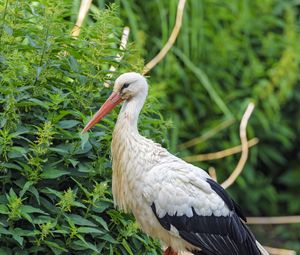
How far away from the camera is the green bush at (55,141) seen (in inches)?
193

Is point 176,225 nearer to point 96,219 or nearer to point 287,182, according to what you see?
point 96,219

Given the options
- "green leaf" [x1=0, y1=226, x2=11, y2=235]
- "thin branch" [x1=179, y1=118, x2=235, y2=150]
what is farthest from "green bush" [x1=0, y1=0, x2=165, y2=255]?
"thin branch" [x1=179, y1=118, x2=235, y2=150]

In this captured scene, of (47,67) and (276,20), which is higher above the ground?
(47,67)

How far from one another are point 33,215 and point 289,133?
493 cm

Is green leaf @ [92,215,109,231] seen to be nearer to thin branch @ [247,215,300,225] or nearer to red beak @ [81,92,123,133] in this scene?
red beak @ [81,92,123,133]

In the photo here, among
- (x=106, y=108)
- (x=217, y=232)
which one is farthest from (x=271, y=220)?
(x=106, y=108)

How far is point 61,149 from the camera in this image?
16.6ft

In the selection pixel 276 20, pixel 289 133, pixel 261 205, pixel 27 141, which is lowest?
pixel 261 205

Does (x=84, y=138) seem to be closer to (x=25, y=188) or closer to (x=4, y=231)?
(x=25, y=188)

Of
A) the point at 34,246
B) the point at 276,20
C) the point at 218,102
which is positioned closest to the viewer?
the point at 34,246

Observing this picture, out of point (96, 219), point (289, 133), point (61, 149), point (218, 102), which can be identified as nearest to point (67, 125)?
point (61, 149)

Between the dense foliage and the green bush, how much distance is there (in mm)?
2847

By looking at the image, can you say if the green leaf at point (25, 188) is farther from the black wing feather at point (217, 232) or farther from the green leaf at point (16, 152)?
the black wing feather at point (217, 232)

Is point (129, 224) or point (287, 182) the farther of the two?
point (287, 182)
